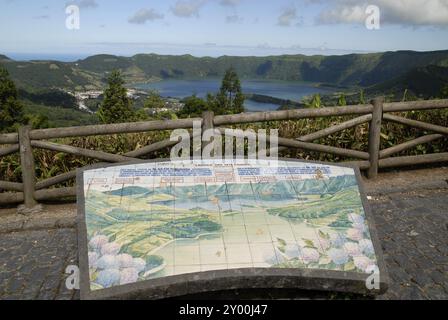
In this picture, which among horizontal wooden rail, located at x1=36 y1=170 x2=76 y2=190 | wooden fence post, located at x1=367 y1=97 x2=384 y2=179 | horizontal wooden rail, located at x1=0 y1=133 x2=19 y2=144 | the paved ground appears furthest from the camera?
wooden fence post, located at x1=367 y1=97 x2=384 y2=179

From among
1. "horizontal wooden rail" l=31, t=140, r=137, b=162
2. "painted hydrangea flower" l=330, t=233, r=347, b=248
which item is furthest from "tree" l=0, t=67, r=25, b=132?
"painted hydrangea flower" l=330, t=233, r=347, b=248

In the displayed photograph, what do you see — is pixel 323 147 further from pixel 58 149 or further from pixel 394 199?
pixel 58 149

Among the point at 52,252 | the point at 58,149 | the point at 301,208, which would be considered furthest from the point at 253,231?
the point at 58,149

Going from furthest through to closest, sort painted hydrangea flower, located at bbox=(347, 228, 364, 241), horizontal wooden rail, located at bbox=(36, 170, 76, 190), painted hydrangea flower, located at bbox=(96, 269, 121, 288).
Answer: horizontal wooden rail, located at bbox=(36, 170, 76, 190) → painted hydrangea flower, located at bbox=(347, 228, 364, 241) → painted hydrangea flower, located at bbox=(96, 269, 121, 288)

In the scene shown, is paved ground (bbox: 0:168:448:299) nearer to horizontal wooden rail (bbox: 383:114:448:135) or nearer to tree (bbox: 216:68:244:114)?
horizontal wooden rail (bbox: 383:114:448:135)

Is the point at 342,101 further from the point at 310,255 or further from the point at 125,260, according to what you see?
the point at 125,260

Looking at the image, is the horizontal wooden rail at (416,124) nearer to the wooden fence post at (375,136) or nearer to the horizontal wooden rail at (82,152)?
the wooden fence post at (375,136)

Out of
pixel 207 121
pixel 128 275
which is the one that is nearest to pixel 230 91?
pixel 207 121

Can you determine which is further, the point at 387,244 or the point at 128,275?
the point at 387,244
